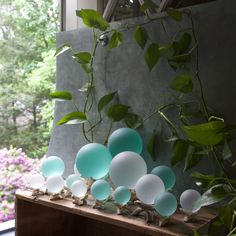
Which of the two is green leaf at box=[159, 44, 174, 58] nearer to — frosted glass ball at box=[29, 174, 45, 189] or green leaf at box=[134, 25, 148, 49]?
green leaf at box=[134, 25, 148, 49]

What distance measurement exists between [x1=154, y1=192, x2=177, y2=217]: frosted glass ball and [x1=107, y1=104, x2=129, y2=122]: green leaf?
413 mm

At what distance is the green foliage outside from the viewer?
1947 mm

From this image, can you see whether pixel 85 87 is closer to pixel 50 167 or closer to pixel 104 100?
pixel 104 100

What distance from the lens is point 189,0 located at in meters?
1.26

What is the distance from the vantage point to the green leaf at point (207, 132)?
2.16ft

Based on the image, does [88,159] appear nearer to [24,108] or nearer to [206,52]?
[206,52]

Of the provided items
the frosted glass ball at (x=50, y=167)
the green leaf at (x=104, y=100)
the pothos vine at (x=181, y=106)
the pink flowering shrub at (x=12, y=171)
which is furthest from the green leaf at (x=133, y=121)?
the pink flowering shrub at (x=12, y=171)

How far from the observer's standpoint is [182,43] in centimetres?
111

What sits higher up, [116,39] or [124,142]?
[116,39]

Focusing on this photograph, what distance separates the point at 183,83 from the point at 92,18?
447 millimetres

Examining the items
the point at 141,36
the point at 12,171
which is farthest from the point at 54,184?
the point at 12,171

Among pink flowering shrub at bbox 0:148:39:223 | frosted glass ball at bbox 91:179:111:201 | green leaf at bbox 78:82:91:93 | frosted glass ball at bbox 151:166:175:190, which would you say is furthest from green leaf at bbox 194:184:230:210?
pink flowering shrub at bbox 0:148:39:223

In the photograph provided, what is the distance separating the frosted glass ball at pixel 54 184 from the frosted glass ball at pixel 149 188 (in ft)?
1.19

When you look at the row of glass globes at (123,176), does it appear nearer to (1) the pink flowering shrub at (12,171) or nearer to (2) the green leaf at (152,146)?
(2) the green leaf at (152,146)
